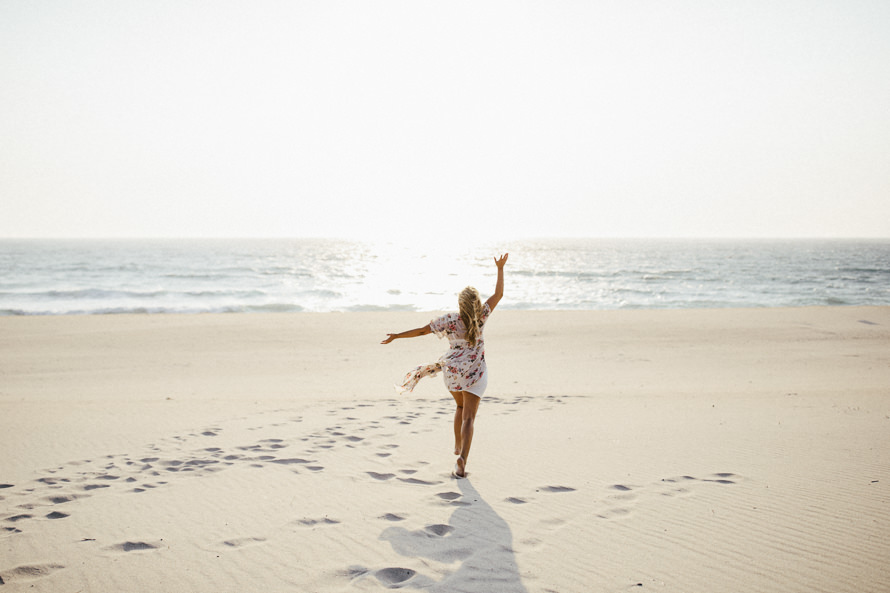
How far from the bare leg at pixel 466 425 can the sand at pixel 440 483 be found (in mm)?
216

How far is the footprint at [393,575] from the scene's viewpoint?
131 inches

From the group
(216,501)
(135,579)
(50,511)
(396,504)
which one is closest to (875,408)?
(396,504)

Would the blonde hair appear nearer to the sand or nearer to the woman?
the woman

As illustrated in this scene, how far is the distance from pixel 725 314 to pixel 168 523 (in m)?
22.9

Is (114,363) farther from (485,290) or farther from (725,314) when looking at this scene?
(485,290)

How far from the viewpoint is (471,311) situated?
493 cm

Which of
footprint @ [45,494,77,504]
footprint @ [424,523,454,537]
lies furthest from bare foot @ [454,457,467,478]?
footprint @ [45,494,77,504]

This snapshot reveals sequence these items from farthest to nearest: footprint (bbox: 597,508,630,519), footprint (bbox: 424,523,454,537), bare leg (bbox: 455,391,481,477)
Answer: bare leg (bbox: 455,391,481,477) → footprint (bbox: 597,508,630,519) → footprint (bbox: 424,523,454,537)

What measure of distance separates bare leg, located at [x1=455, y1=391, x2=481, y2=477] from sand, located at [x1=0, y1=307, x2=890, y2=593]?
0.71 ft

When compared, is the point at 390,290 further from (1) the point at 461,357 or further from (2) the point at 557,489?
(2) the point at 557,489

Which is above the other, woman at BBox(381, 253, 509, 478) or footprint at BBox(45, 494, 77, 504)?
woman at BBox(381, 253, 509, 478)

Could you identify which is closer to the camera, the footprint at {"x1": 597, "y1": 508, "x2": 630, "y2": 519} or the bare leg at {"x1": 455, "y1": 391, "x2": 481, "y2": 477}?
the footprint at {"x1": 597, "y1": 508, "x2": 630, "y2": 519}

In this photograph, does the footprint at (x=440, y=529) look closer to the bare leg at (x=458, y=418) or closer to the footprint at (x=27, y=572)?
the bare leg at (x=458, y=418)

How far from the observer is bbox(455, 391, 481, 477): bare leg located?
514 cm
